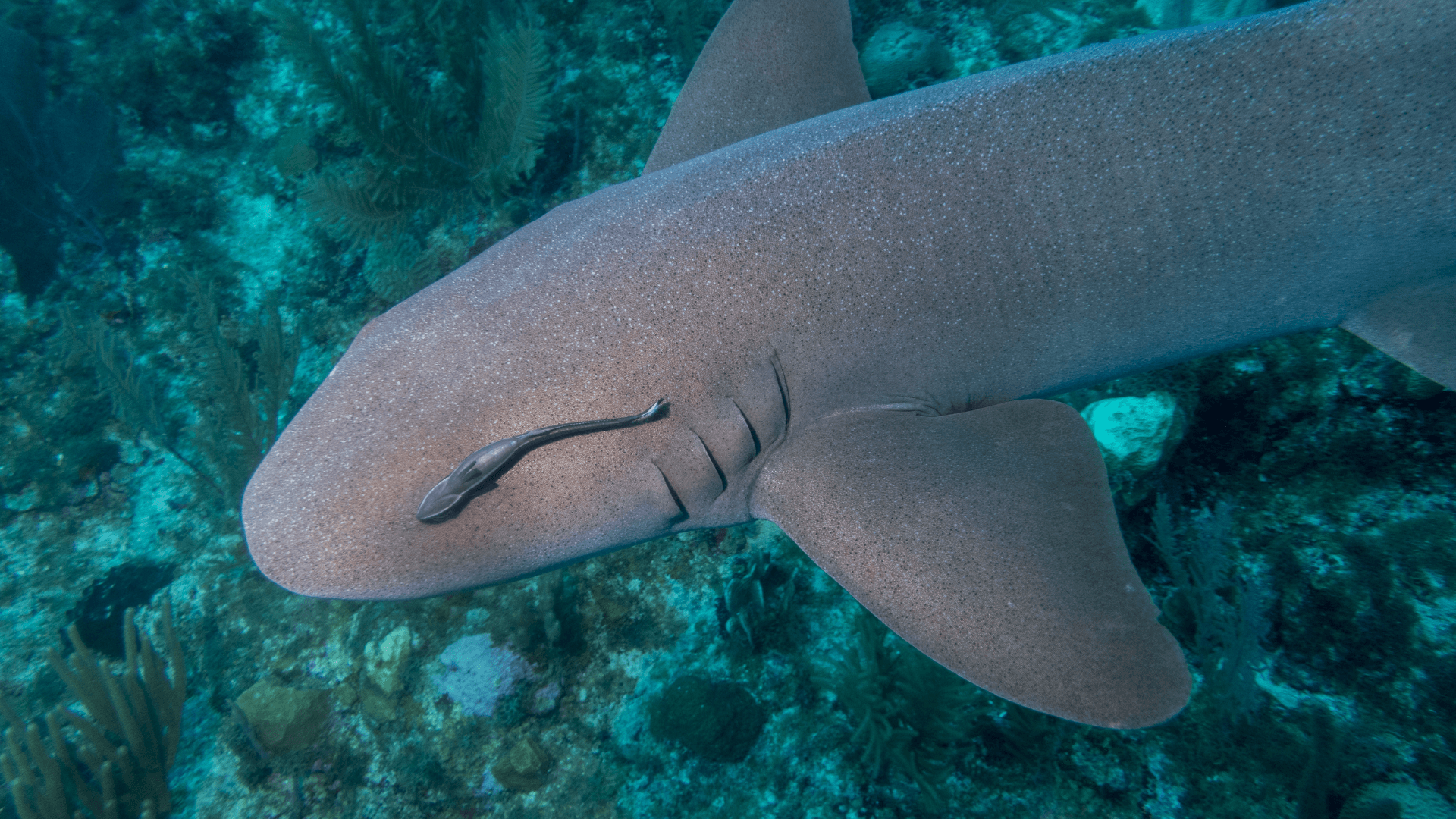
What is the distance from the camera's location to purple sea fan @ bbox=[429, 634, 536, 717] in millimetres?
3465

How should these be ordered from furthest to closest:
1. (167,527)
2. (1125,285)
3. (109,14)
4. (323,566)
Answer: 1. (109,14)
2. (167,527)
3. (1125,285)
4. (323,566)

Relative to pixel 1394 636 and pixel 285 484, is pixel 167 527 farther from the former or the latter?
pixel 1394 636

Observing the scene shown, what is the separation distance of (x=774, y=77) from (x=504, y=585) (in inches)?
137

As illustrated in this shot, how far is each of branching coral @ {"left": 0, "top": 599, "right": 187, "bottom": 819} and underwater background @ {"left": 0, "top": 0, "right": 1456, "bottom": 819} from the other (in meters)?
0.03

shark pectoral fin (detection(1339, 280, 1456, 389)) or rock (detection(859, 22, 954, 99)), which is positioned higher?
rock (detection(859, 22, 954, 99))

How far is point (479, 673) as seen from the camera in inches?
138

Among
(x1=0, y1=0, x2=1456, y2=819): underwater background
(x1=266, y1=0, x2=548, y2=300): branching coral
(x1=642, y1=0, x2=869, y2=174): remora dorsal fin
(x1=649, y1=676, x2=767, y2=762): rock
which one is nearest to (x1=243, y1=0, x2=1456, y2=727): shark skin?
(x1=642, y1=0, x2=869, y2=174): remora dorsal fin

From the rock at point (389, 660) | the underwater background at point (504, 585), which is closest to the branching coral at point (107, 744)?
the underwater background at point (504, 585)

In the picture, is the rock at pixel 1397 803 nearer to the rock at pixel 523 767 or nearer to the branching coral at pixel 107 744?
the rock at pixel 523 767

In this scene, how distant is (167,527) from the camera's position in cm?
486

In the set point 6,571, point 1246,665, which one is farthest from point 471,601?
point 6,571

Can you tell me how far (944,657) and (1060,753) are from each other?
1.61 metres

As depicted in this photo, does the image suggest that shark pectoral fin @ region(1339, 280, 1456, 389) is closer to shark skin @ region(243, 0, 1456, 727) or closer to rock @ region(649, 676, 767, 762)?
shark skin @ region(243, 0, 1456, 727)

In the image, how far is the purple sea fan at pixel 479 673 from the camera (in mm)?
3465
